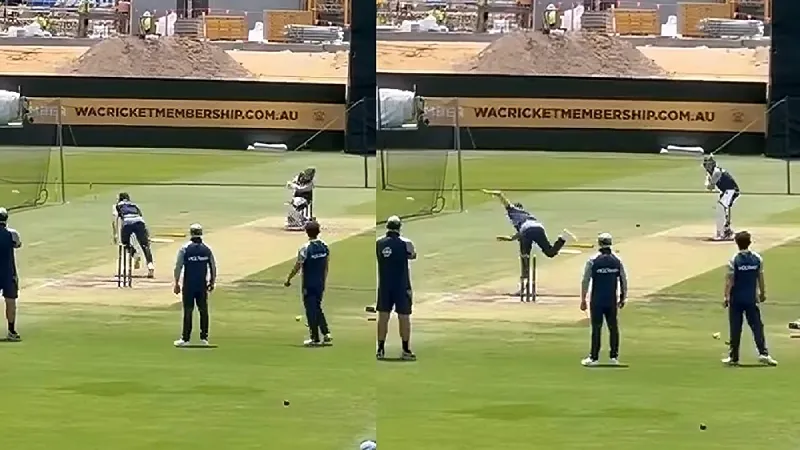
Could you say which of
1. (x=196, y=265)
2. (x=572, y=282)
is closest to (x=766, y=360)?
(x=572, y=282)

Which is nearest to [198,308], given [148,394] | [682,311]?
[148,394]

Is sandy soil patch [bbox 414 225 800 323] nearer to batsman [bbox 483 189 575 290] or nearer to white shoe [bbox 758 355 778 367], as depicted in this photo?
batsman [bbox 483 189 575 290]

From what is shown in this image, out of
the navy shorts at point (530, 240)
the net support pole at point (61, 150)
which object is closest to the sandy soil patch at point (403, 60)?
the net support pole at point (61, 150)

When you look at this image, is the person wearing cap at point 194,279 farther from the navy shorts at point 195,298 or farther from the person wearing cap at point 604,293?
the person wearing cap at point 604,293

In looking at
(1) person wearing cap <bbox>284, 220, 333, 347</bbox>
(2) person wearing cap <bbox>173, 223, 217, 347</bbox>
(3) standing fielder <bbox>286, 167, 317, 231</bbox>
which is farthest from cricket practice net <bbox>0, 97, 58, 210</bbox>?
(1) person wearing cap <bbox>284, 220, 333, 347</bbox>

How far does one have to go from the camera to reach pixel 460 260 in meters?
6.99

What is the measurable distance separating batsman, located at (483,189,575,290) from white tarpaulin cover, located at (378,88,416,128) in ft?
3.02

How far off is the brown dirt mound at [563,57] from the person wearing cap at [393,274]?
111cm

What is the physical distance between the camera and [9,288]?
6.66m

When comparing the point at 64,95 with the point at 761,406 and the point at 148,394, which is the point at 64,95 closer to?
the point at 148,394

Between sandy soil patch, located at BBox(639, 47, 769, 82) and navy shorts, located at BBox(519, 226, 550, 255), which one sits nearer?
navy shorts, located at BBox(519, 226, 550, 255)

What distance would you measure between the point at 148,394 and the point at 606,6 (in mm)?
2584

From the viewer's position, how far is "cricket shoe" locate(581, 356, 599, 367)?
638cm

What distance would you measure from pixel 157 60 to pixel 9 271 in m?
1.04
